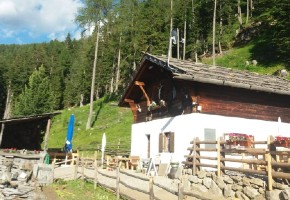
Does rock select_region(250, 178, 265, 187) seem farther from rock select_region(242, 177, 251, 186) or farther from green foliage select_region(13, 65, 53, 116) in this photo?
green foliage select_region(13, 65, 53, 116)

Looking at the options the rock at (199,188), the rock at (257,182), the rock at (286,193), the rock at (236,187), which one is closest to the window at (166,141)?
the rock at (199,188)

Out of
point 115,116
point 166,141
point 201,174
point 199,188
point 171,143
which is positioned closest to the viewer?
point 199,188

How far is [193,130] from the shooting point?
15.8m

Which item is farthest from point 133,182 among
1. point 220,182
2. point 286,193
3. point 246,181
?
point 286,193

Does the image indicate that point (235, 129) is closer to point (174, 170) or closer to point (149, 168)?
point (174, 170)

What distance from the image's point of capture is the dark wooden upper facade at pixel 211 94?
15.9 m

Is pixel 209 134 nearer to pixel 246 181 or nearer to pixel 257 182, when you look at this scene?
pixel 246 181

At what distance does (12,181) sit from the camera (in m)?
17.5

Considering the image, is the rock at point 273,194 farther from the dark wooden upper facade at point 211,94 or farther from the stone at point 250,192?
the dark wooden upper facade at point 211,94

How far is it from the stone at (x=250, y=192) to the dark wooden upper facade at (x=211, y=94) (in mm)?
5775

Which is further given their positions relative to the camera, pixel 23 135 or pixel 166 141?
pixel 23 135

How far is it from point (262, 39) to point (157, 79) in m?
30.5

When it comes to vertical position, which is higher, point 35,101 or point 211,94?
point 35,101

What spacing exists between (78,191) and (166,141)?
5390 mm
